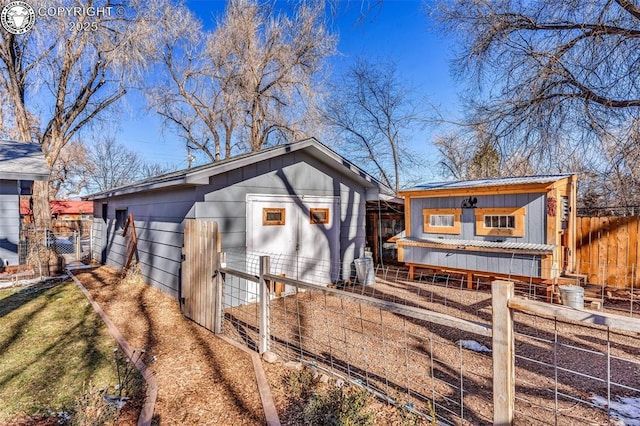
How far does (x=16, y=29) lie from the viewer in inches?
390

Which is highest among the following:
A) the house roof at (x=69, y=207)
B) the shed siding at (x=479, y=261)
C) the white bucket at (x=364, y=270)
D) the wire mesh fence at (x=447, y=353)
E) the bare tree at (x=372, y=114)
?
the bare tree at (x=372, y=114)

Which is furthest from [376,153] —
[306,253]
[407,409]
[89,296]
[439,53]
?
[407,409]

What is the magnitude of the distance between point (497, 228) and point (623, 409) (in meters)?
4.60

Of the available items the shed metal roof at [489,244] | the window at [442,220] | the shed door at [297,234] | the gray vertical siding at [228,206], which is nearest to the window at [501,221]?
the shed metal roof at [489,244]

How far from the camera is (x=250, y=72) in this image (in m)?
15.2

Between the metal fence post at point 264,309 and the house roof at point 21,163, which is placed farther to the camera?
the house roof at point 21,163

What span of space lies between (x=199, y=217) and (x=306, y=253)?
2.51 meters

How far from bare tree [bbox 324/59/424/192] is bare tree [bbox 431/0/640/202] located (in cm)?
1029

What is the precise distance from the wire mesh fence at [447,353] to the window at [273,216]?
0.71 meters

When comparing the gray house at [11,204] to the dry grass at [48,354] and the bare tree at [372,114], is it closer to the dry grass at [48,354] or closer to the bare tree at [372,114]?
the dry grass at [48,354]

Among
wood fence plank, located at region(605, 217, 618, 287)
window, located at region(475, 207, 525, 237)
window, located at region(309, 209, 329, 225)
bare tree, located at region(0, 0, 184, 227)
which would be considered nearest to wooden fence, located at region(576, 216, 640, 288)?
wood fence plank, located at region(605, 217, 618, 287)

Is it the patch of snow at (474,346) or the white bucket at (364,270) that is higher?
the white bucket at (364,270)

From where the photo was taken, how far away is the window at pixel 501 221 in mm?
7023

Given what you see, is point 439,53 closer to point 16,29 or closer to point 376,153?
point 376,153
